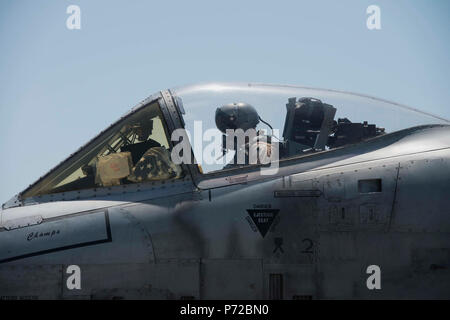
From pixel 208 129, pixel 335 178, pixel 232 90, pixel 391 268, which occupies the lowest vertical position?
pixel 391 268

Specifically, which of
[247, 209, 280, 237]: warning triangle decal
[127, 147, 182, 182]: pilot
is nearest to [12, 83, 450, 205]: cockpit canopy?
[127, 147, 182, 182]: pilot

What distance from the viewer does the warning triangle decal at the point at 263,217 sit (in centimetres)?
789

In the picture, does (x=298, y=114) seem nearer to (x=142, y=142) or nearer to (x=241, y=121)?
(x=241, y=121)

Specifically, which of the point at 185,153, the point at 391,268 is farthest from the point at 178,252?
the point at 391,268

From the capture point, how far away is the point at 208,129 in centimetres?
895

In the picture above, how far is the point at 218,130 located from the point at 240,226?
1.77m

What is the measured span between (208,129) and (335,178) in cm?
199

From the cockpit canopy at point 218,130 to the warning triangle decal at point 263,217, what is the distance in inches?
32.5

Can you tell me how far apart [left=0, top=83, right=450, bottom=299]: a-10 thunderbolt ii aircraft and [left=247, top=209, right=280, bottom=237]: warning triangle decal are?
0.01 m

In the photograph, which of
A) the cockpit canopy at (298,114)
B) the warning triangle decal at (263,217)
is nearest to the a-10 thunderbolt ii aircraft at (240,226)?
the warning triangle decal at (263,217)

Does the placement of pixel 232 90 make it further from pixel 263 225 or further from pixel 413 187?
pixel 413 187

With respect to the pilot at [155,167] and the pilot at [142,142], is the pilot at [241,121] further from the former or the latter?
the pilot at [142,142]

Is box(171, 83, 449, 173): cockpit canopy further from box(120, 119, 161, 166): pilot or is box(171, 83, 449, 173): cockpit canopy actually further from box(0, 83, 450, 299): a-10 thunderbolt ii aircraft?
box(120, 119, 161, 166): pilot

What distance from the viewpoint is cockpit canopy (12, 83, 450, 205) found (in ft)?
28.1
